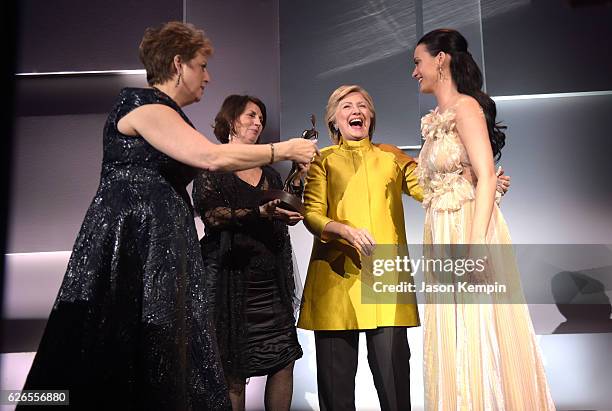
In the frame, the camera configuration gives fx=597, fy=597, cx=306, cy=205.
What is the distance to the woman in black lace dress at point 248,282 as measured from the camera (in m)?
2.38

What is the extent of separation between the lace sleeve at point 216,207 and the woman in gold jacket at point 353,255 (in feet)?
0.90

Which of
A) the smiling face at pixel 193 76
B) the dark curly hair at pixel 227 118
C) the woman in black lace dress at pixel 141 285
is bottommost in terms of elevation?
the woman in black lace dress at pixel 141 285

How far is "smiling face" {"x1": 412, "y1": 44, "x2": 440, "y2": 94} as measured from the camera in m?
2.19

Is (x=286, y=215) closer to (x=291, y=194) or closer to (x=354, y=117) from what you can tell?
(x=291, y=194)

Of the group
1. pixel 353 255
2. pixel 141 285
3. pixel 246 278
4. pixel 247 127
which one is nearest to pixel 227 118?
pixel 247 127

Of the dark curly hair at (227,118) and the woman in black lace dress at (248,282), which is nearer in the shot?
the woman in black lace dress at (248,282)

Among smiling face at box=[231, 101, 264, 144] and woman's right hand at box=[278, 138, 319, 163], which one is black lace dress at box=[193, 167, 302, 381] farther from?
woman's right hand at box=[278, 138, 319, 163]

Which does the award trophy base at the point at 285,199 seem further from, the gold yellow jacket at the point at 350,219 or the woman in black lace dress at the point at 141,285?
the woman in black lace dress at the point at 141,285

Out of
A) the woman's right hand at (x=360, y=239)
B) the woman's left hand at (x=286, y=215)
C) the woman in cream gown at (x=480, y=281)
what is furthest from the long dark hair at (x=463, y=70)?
the woman's left hand at (x=286, y=215)

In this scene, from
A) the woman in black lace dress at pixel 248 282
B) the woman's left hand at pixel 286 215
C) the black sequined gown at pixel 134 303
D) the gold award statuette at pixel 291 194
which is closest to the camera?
the black sequined gown at pixel 134 303

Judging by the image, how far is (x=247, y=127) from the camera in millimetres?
2594

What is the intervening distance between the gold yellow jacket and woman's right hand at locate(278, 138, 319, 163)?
1.31 ft

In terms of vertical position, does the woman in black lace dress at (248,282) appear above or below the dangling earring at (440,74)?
below

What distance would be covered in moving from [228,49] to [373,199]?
4.83 feet
